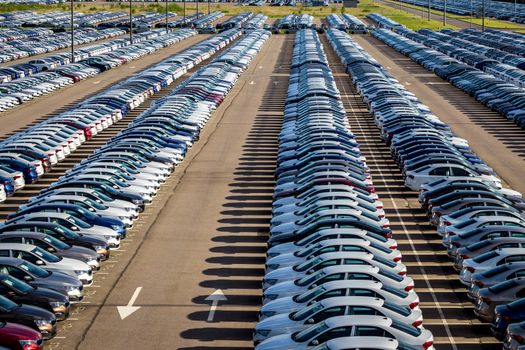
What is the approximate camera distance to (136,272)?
27.3m

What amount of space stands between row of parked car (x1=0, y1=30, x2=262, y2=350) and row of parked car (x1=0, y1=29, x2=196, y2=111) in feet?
28.1

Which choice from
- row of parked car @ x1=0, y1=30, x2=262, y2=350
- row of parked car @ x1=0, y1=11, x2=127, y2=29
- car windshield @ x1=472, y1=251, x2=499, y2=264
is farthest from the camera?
row of parked car @ x1=0, y1=11, x2=127, y2=29

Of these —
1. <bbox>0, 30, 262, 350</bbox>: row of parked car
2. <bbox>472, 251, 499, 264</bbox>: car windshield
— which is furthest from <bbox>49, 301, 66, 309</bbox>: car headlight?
<bbox>472, 251, 499, 264</bbox>: car windshield

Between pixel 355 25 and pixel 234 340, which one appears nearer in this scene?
pixel 234 340

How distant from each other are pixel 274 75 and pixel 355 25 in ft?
247

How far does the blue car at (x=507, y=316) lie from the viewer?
70.6 ft

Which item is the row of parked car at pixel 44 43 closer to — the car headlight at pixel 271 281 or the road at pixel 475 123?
the road at pixel 475 123

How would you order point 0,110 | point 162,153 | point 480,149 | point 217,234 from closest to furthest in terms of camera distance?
point 217,234 → point 162,153 → point 480,149 → point 0,110

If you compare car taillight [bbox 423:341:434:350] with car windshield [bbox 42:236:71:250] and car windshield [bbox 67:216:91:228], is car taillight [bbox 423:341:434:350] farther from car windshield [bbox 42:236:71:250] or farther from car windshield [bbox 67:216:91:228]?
car windshield [bbox 67:216:91:228]

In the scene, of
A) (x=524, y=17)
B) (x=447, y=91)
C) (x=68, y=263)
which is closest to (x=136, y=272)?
(x=68, y=263)

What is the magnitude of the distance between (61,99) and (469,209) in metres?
44.4

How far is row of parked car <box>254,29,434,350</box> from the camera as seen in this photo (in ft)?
64.4

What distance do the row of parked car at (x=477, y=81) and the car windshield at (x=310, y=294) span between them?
33.9m

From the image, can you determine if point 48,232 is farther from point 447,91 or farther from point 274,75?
point 274,75
